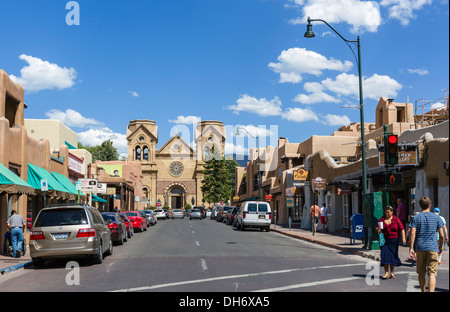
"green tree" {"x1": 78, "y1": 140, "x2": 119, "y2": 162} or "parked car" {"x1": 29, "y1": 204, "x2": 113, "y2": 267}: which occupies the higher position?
"green tree" {"x1": 78, "y1": 140, "x2": 119, "y2": 162}

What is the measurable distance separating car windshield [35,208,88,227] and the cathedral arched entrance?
87.8 metres

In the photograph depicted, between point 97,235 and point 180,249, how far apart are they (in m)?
5.60

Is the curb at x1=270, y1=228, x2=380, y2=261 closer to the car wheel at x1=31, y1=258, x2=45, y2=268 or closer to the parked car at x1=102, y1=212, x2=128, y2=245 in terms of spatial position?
the parked car at x1=102, y1=212, x2=128, y2=245

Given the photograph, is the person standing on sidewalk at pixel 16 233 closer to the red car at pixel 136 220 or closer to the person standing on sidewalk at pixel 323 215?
the red car at pixel 136 220

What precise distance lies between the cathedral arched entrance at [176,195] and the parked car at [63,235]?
87.7 m

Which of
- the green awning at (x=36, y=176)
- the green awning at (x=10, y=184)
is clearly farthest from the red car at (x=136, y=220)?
the green awning at (x=10, y=184)

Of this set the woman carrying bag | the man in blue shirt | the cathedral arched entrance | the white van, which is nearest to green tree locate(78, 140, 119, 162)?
the cathedral arched entrance

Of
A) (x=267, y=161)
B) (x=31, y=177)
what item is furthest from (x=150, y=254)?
(x=267, y=161)

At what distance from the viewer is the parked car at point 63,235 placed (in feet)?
46.2

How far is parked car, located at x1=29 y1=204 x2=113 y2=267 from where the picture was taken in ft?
46.2

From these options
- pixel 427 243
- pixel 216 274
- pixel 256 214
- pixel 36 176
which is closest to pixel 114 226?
pixel 36 176

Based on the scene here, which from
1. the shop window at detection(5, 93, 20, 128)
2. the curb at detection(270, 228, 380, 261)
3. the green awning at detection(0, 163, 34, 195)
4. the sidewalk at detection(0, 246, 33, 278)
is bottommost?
the curb at detection(270, 228, 380, 261)
